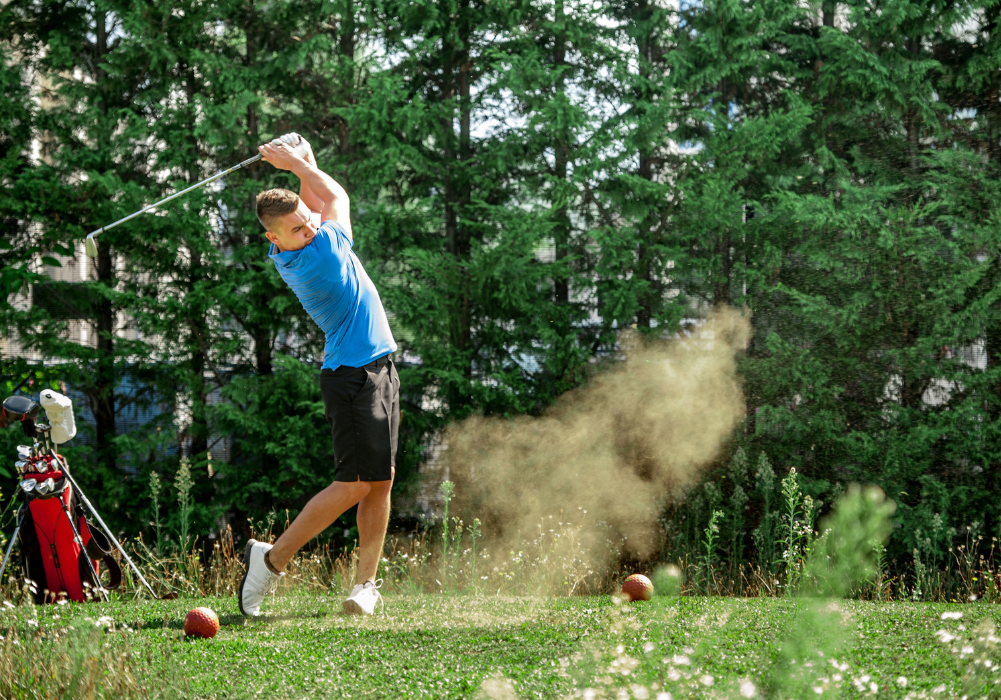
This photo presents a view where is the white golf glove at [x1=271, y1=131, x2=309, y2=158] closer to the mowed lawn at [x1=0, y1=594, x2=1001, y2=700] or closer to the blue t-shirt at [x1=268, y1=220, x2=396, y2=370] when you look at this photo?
the blue t-shirt at [x1=268, y1=220, x2=396, y2=370]

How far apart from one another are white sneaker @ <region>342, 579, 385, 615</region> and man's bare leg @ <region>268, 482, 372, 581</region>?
32cm

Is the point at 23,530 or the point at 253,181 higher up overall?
the point at 253,181

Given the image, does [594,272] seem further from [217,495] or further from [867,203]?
[217,495]

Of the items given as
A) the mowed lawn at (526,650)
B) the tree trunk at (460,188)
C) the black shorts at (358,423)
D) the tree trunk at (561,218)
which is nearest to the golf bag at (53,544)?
the mowed lawn at (526,650)

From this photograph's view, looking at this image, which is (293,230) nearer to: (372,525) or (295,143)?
(295,143)

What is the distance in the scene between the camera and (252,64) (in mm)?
6816

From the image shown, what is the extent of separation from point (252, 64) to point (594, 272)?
316cm

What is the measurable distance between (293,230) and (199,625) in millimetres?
1562

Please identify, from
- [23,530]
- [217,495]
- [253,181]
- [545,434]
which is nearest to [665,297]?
[545,434]

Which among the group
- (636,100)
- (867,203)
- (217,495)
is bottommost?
(217,495)

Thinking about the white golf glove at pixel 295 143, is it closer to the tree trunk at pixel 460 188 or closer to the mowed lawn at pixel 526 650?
the mowed lawn at pixel 526 650

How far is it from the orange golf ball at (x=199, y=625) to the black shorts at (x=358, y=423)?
71cm

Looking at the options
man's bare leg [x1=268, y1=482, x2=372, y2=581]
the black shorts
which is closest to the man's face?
the black shorts

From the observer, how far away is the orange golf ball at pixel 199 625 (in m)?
3.28
